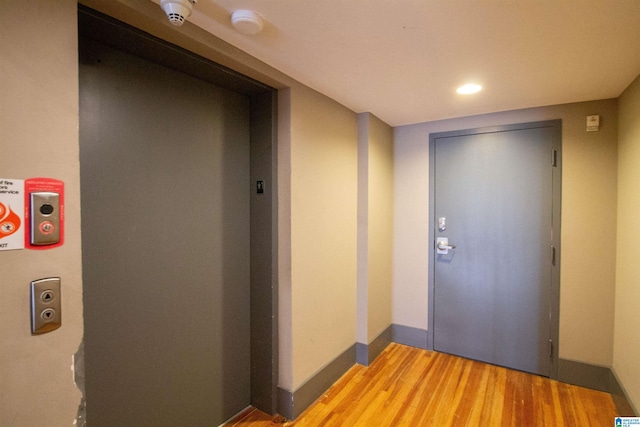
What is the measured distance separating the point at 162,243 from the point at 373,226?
5.86 feet

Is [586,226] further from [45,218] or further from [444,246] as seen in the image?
[45,218]

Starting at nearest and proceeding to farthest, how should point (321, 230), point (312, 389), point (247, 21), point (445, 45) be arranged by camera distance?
point (247, 21) → point (445, 45) → point (312, 389) → point (321, 230)

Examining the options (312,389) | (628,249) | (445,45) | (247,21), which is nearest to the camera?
(247,21)

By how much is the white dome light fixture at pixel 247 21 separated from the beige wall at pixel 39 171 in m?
0.57

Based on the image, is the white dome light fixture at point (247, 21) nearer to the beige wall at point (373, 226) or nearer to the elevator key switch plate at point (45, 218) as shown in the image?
the elevator key switch plate at point (45, 218)

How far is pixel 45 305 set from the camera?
99 cm

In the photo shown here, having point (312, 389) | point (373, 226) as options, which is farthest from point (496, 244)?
point (312, 389)

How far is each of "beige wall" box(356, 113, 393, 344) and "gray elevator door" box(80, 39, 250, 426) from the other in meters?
1.09

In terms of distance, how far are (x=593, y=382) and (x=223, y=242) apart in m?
2.99

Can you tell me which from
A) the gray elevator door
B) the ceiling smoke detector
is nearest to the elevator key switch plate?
the gray elevator door

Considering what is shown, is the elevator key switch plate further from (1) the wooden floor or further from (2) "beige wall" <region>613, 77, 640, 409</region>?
(2) "beige wall" <region>613, 77, 640, 409</region>

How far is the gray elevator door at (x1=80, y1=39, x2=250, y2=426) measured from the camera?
1.38 metres

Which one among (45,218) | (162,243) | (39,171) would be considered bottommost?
(162,243)

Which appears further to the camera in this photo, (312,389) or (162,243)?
(312,389)
